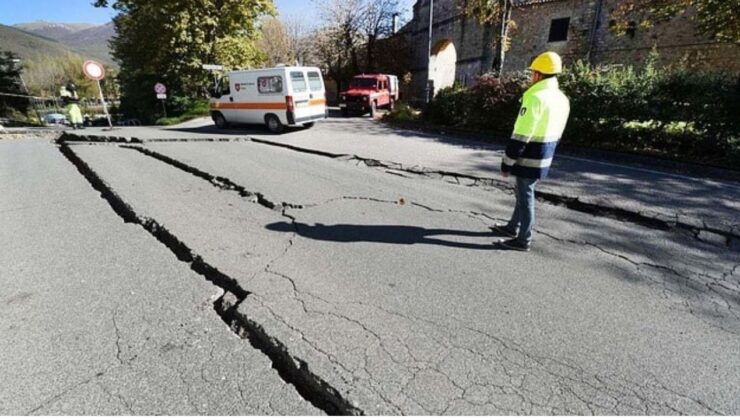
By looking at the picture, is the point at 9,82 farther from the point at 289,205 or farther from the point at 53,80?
the point at 289,205

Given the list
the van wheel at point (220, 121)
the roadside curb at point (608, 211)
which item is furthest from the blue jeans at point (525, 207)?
the van wheel at point (220, 121)

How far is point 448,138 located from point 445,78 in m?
25.4

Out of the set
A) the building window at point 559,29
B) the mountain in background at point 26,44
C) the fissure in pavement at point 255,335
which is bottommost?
the fissure in pavement at point 255,335

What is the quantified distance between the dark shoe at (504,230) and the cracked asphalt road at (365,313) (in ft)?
0.92

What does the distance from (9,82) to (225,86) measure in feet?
120

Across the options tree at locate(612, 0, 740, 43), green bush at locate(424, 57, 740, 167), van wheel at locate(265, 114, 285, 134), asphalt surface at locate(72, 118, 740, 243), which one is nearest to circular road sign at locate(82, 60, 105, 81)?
asphalt surface at locate(72, 118, 740, 243)

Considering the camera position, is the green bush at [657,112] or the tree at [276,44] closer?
the green bush at [657,112]

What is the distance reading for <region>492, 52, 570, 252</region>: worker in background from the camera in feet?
11.0

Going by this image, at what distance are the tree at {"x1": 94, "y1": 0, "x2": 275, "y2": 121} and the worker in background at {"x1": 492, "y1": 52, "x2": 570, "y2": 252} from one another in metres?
21.9

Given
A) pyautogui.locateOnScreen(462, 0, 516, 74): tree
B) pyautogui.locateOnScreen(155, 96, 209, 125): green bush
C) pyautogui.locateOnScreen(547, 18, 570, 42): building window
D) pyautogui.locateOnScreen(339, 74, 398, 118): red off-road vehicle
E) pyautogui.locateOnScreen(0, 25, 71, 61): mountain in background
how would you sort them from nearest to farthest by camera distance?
pyautogui.locateOnScreen(462, 0, 516, 74): tree, pyautogui.locateOnScreen(339, 74, 398, 118): red off-road vehicle, pyautogui.locateOnScreen(155, 96, 209, 125): green bush, pyautogui.locateOnScreen(547, 18, 570, 42): building window, pyautogui.locateOnScreen(0, 25, 71, 61): mountain in background

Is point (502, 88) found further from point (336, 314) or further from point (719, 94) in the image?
point (336, 314)

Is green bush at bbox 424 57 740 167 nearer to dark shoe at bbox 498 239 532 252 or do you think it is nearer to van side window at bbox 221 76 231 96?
dark shoe at bbox 498 239 532 252

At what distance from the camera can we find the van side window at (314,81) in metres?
12.8

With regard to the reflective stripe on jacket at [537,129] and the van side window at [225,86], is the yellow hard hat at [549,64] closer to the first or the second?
the reflective stripe on jacket at [537,129]
